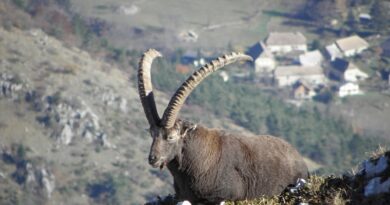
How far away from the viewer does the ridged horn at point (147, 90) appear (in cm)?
1360

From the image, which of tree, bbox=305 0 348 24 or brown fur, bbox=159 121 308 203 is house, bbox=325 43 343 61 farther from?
brown fur, bbox=159 121 308 203

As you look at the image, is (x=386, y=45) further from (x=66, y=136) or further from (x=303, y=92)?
(x=66, y=136)

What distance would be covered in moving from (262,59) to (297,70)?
23.7 feet

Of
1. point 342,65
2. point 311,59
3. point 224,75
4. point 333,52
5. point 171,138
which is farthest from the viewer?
point 333,52

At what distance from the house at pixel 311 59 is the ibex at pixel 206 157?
12530cm

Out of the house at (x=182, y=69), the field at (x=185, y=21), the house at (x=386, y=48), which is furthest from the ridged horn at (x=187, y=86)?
the house at (x=386, y=48)

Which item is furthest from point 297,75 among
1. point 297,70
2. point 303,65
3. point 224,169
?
point 224,169

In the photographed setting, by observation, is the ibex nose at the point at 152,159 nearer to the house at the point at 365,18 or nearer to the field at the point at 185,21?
the field at the point at 185,21

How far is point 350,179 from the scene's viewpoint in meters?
11.9

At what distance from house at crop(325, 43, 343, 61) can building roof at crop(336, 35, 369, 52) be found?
1065mm

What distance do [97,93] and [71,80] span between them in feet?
14.1

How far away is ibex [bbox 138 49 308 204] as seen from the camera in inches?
529

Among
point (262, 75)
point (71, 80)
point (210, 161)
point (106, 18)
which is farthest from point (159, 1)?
point (210, 161)

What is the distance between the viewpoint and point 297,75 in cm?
13350
